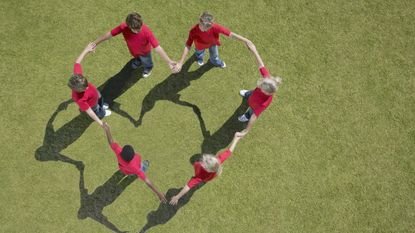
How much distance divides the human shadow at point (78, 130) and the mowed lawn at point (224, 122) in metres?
0.03

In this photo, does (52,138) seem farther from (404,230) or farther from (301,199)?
(404,230)

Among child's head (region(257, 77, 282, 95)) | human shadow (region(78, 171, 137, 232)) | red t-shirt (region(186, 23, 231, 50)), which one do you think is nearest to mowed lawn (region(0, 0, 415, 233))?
human shadow (region(78, 171, 137, 232))

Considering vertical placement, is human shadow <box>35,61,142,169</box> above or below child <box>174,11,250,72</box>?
below

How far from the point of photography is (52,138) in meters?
8.93

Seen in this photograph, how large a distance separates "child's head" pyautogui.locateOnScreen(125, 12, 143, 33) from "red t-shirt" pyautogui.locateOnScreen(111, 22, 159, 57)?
0.37 m

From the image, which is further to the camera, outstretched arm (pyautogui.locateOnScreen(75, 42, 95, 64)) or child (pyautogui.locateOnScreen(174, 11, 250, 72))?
outstretched arm (pyautogui.locateOnScreen(75, 42, 95, 64))

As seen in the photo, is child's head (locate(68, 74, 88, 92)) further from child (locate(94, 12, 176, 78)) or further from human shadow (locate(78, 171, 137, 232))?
human shadow (locate(78, 171, 137, 232))

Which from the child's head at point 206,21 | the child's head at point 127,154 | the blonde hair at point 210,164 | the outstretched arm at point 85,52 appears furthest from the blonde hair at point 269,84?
the outstretched arm at point 85,52

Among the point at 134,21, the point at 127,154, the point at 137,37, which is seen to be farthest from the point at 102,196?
the point at 134,21

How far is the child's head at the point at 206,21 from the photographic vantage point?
286 inches

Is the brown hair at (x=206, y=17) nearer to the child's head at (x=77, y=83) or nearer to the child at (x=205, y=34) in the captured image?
the child at (x=205, y=34)

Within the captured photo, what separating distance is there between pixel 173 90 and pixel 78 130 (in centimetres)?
257

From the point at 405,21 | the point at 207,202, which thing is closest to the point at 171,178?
the point at 207,202

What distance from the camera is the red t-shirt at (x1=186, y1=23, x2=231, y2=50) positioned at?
7.80 metres
